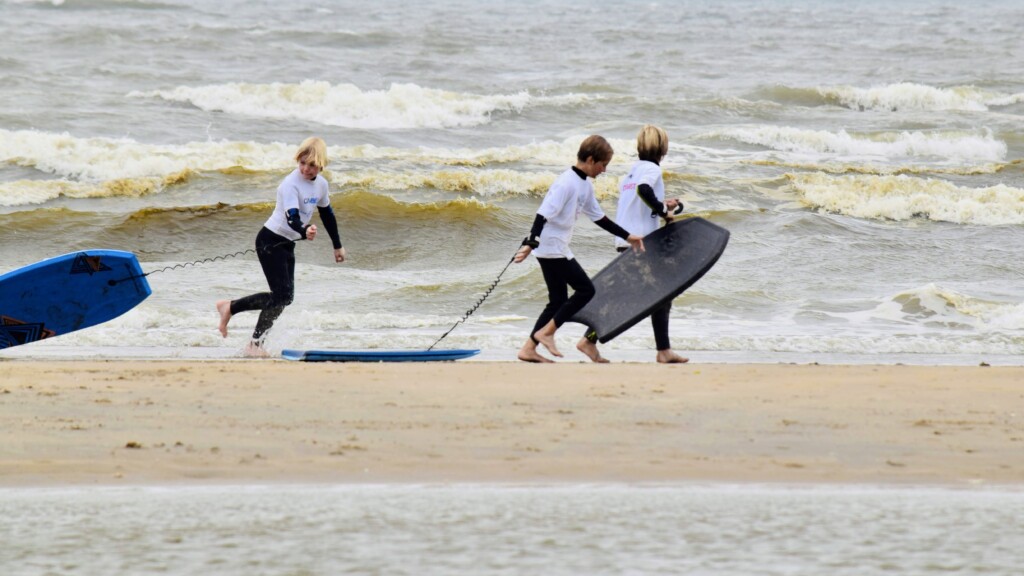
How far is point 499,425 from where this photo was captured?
541cm

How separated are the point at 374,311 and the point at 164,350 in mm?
2066

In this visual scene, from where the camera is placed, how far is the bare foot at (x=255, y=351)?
317 inches

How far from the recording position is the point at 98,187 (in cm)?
1661

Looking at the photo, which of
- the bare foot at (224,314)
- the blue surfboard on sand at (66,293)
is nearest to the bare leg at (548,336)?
the bare foot at (224,314)

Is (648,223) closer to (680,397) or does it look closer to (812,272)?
(680,397)

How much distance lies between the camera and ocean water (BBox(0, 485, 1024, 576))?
366 centimetres

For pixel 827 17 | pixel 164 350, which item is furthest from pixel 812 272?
pixel 827 17

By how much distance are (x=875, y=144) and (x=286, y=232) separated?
16420 mm

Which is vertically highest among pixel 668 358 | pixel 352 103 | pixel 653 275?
pixel 352 103

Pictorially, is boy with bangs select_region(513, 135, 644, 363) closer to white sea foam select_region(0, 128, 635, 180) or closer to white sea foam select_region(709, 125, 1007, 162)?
white sea foam select_region(0, 128, 635, 180)

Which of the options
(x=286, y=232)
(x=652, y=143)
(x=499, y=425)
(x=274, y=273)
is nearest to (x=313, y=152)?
(x=286, y=232)

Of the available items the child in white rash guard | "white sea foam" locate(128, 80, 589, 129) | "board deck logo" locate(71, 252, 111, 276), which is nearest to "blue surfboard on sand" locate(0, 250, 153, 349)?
"board deck logo" locate(71, 252, 111, 276)

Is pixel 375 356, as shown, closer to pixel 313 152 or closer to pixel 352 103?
pixel 313 152

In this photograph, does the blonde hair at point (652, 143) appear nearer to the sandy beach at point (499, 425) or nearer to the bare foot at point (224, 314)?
the sandy beach at point (499, 425)
